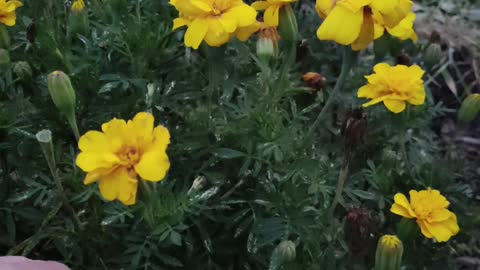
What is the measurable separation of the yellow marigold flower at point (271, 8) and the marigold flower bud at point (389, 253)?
1.10ft

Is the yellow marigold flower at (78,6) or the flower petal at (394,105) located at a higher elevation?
the yellow marigold flower at (78,6)

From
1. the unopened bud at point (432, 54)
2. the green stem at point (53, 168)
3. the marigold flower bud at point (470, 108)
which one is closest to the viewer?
the green stem at point (53, 168)

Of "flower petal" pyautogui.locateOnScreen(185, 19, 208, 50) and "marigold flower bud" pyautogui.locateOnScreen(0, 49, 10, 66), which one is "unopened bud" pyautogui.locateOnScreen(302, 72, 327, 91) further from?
"marigold flower bud" pyautogui.locateOnScreen(0, 49, 10, 66)

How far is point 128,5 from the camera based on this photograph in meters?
1.16

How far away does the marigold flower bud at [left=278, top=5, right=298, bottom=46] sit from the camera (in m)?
0.99

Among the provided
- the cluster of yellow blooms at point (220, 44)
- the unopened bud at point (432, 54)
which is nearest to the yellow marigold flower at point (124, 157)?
the cluster of yellow blooms at point (220, 44)

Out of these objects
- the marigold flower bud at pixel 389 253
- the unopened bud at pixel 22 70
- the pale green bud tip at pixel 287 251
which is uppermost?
the unopened bud at pixel 22 70

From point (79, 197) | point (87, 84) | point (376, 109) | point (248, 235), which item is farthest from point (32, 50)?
point (376, 109)

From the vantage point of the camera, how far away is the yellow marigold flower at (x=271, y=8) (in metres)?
0.98

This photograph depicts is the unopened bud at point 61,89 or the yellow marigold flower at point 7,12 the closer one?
the unopened bud at point 61,89

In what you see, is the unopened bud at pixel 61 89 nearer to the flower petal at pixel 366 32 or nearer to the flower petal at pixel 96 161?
the flower petal at pixel 96 161

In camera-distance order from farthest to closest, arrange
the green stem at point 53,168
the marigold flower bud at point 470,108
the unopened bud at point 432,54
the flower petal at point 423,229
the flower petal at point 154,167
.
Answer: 1. the unopened bud at point 432,54
2. the marigold flower bud at point 470,108
3. the flower petal at point 423,229
4. the green stem at point 53,168
5. the flower petal at point 154,167

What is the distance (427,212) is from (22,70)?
60 cm

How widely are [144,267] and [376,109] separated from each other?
19.0 inches
